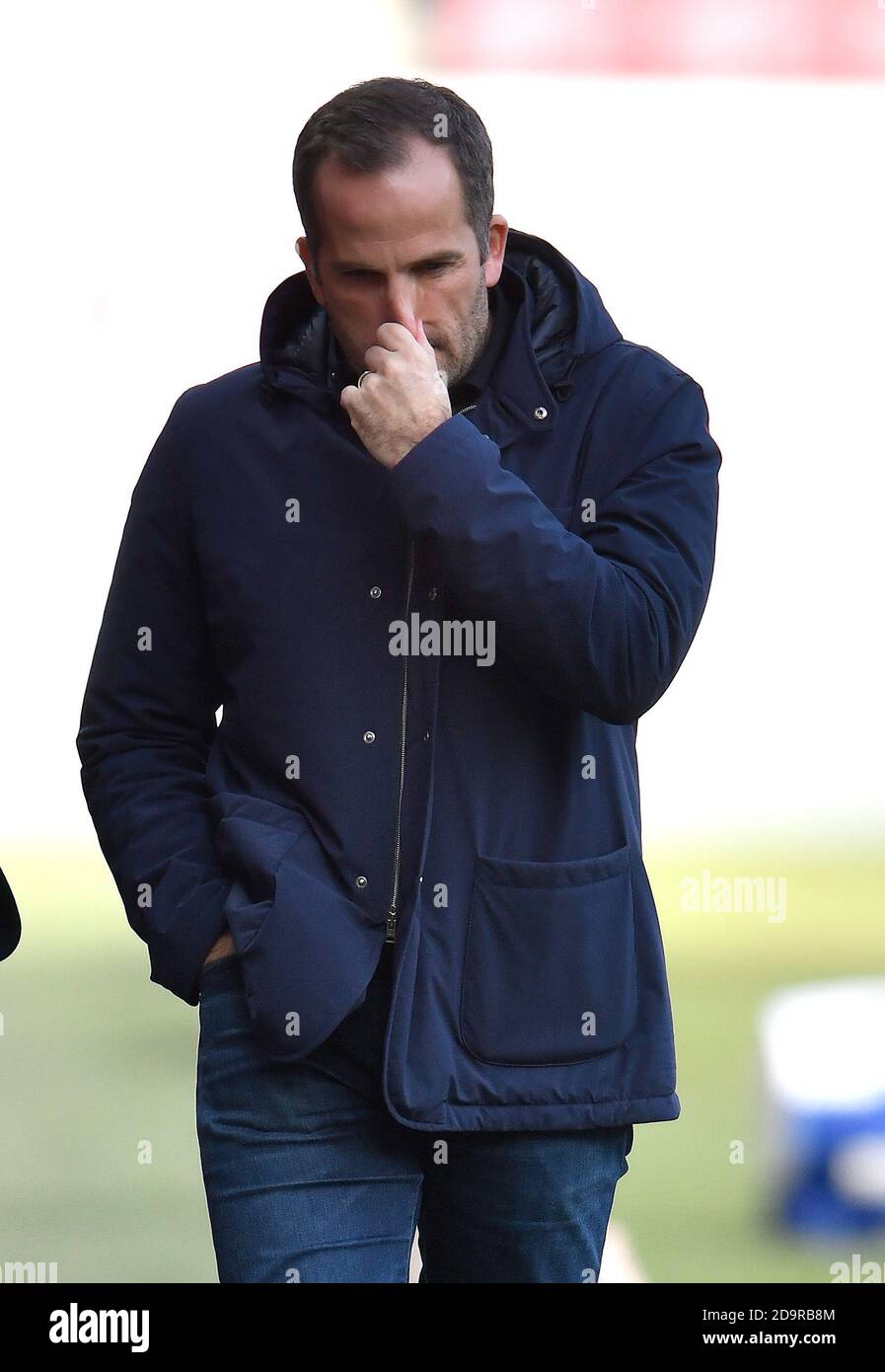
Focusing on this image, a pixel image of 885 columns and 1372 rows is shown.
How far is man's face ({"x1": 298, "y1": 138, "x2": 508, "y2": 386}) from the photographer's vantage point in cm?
204

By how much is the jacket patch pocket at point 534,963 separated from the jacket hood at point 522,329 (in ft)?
1.63

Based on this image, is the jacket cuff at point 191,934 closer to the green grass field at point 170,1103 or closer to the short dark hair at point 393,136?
the short dark hair at point 393,136

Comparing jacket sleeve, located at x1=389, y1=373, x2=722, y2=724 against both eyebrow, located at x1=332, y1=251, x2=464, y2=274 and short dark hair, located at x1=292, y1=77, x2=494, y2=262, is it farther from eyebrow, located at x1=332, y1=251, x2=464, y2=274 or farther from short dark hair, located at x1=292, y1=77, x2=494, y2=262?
short dark hair, located at x1=292, y1=77, x2=494, y2=262

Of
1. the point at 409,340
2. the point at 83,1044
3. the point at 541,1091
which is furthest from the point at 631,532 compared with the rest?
the point at 83,1044

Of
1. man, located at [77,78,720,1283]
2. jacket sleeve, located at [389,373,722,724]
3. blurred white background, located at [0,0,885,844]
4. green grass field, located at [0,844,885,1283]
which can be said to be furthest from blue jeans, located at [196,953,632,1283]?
blurred white background, located at [0,0,885,844]

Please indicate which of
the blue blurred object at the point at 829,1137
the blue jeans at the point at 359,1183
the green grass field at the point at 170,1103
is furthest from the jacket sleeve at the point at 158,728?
the blue blurred object at the point at 829,1137

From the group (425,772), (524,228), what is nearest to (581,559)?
(425,772)

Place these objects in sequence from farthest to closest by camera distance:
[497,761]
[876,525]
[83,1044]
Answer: [876,525] < [83,1044] < [497,761]

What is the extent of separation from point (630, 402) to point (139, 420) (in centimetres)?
996

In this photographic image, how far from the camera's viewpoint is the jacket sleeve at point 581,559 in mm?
1941

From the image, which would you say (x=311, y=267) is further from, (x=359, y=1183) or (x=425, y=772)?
(x=359, y=1183)

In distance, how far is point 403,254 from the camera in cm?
204

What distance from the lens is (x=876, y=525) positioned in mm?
12609

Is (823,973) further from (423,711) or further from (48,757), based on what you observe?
(423,711)
